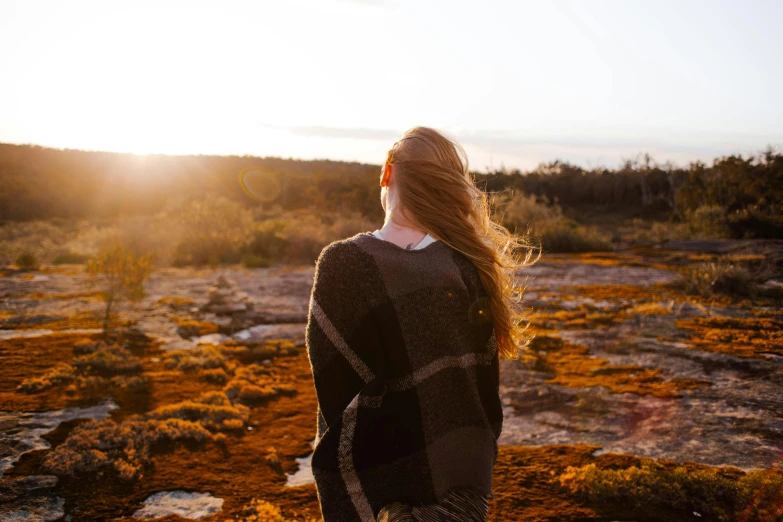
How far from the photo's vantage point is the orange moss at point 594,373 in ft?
14.1

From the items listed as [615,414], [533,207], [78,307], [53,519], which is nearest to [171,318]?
[78,307]

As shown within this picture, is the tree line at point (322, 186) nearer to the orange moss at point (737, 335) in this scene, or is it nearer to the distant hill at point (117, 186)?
the distant hill at point (117, 186)

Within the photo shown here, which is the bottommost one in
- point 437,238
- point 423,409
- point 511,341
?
point 423,409

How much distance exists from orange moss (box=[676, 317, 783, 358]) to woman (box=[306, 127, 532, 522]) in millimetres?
4228

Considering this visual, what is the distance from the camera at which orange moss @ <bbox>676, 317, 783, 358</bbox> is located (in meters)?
5.06

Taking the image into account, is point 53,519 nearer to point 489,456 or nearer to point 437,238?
point 489,456

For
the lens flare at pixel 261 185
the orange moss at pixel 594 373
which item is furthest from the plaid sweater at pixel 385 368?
the lens flare at pixel 261 185

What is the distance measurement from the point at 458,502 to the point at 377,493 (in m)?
0.30

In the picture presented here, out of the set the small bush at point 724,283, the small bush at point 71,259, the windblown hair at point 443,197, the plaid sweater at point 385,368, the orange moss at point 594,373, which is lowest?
the small bush at point 71,259

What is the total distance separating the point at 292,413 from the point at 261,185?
123 feet

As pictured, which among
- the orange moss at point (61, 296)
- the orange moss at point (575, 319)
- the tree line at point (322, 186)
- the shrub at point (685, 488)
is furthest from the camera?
the tree line at point (322, 186)

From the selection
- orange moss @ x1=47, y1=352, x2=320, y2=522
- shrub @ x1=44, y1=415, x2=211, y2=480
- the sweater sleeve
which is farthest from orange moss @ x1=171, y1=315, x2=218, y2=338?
the sweater sleeve

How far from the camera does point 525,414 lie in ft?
13.3

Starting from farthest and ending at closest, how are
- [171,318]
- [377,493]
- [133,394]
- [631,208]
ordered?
[631,208] < [171,318] < [133,394] < [377,493]
